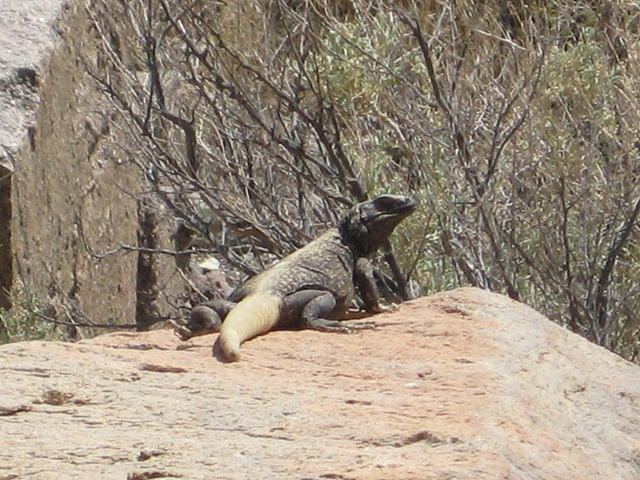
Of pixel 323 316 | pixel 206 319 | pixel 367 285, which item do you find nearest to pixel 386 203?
pixel 367 285

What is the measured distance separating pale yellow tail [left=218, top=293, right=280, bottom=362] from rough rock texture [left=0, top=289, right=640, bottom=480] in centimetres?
7

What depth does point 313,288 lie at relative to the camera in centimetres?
501

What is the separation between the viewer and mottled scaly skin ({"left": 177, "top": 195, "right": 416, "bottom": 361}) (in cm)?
454

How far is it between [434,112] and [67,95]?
1879 mm

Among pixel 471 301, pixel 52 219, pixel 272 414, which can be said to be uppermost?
pixel 52 219

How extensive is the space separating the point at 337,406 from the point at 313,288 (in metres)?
1.53

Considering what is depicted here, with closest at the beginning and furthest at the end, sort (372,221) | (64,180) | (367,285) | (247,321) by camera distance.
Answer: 1. (247,321)
2. (367,285)
3. (372,221)
4. (64,180)

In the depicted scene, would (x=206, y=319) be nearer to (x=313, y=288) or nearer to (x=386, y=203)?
(x=313, y=288)

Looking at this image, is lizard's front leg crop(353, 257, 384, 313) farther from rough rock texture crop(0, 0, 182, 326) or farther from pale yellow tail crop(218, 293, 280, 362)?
rough rock texture crop(0, 0, 182, 326)

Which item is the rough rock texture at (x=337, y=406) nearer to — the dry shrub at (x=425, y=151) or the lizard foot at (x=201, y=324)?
the lizard foot at (x=201, y=324)

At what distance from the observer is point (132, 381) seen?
3.69m

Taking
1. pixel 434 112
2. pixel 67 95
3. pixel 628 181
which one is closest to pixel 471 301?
pixel 628 181

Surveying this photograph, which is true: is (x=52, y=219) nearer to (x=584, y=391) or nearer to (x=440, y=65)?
(x=440, y=65)

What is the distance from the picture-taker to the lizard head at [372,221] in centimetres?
546
